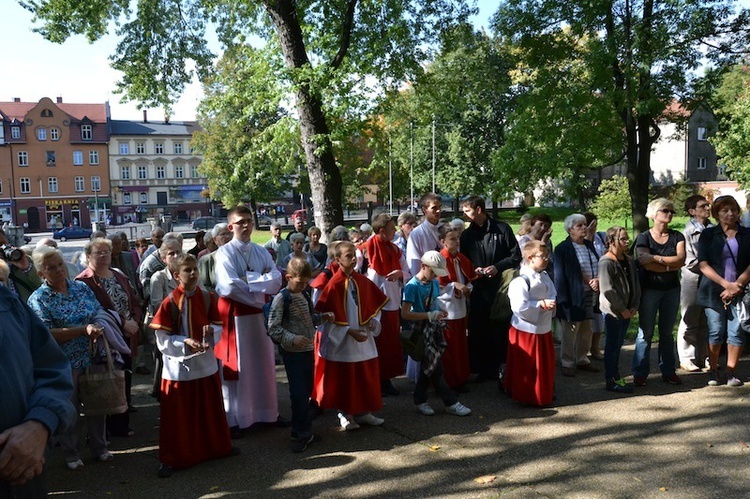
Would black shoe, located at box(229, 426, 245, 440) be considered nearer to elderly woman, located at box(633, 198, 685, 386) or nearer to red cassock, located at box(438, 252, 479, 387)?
red cassock, located at box(438, 252, 479, 387)

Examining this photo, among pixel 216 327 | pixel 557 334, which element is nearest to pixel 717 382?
pixel 557 334

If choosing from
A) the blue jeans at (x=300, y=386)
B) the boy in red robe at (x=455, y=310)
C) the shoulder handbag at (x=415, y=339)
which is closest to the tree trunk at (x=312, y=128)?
the boy in red robe at (x=455, y=310)

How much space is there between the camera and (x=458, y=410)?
6.22 m

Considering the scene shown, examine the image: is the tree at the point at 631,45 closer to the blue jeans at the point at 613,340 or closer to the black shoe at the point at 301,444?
the blue jeans at the point at 613,340

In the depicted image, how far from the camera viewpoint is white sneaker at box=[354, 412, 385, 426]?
19.6 ft

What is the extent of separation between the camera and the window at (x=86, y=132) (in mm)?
67688

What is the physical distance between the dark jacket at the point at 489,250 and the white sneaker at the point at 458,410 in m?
1.67

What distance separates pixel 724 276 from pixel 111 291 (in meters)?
6.07

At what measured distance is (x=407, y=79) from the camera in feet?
47.7

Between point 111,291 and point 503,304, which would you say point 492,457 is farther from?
point 111,291

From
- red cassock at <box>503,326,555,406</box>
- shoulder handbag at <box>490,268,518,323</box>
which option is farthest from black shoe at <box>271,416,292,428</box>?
shoulder handbag at <box>490,268,518,323</box>

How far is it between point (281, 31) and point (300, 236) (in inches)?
167

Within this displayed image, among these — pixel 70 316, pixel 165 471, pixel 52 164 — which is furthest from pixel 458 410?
pixel 52 164

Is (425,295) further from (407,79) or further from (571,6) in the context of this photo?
(571,6)
